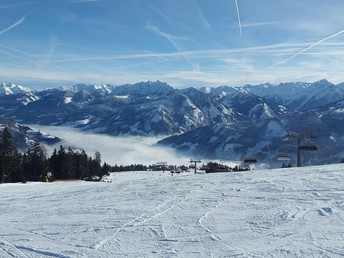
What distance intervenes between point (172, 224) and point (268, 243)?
300 cm

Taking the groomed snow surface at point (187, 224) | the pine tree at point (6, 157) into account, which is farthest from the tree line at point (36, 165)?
the groomed snow surface at point (187, 224)

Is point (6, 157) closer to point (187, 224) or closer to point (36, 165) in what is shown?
point (36, 165)

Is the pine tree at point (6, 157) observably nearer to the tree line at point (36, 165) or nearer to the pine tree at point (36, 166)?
the tree line at point (36, 165)

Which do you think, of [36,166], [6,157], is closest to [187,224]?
[6,157]

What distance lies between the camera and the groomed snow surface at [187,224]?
8.75 meters

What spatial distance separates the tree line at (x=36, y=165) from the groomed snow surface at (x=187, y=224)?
3226 cm

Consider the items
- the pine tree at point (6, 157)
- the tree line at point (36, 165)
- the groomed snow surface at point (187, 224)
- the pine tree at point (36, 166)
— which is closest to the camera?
the groomed snow surface at point (187, 224)

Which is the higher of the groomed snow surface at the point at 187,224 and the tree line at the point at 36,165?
the tree line at the point at 36,165

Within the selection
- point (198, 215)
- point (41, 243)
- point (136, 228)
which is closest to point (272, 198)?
point (198, 215)

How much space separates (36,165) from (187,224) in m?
55.1

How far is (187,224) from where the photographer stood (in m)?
11.0

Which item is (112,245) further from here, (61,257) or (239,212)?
(239,212)

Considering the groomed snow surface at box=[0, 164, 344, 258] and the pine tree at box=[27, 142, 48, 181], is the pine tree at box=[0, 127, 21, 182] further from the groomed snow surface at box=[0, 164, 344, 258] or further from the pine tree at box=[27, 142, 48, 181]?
the groomed snow surface at box=[0, 164, 344, 258]

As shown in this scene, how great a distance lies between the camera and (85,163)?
252 ft
